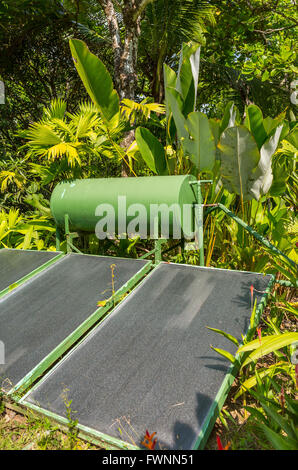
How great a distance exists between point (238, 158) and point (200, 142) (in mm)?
474

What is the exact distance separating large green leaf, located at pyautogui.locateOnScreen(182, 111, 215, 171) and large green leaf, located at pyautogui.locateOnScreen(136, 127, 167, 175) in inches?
21.9

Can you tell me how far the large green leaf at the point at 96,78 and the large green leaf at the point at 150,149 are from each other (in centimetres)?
43

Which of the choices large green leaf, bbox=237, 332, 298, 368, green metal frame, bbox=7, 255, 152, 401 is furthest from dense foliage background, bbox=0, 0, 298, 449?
green metal frame, bbox=7, 255, 152, 401

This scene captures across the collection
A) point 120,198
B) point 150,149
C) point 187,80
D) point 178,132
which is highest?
point 187,80

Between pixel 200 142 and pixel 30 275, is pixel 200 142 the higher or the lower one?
the higher one

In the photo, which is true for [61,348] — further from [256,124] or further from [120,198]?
[256,124]

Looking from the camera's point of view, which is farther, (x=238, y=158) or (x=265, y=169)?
(x=265, y=169)

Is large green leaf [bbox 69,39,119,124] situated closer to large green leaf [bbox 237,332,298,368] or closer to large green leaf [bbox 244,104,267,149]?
large green leaf [bbox 244,104,267,149]

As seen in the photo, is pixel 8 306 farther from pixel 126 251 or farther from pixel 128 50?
pixel 128 50

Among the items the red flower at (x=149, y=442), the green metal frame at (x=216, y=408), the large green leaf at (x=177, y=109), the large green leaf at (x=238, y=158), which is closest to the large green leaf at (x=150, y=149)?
the large green leaf at (x=177, y=109)

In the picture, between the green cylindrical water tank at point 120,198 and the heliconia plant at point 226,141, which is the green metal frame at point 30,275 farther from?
the heliconia plant at point 226,141

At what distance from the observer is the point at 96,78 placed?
151 inches
